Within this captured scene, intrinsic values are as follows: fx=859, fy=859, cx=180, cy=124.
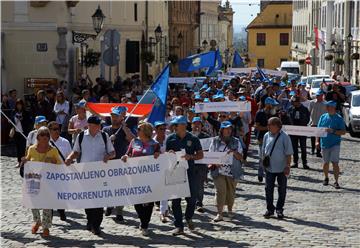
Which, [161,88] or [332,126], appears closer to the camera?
[161,88]

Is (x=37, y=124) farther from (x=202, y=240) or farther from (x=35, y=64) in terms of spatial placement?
(x=35, y=64)

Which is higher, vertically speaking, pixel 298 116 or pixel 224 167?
pixel 298 116

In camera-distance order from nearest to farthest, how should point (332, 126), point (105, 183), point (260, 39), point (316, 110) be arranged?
point (105, 183) < point (332, 126) < point (316, 110) < point (260, 39)

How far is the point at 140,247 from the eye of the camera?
11430 millimetres

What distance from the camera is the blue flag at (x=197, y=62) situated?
28.9m

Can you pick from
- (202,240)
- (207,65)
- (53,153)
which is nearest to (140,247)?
(202,240)

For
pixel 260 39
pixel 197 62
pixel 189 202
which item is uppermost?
pixel 260 39

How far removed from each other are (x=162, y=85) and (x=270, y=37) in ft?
301

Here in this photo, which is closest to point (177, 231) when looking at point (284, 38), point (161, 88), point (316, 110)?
point (161, 88)

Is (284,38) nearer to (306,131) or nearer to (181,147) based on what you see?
(306,131)

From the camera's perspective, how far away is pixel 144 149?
12141 millimetres

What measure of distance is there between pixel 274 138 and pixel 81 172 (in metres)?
3.16

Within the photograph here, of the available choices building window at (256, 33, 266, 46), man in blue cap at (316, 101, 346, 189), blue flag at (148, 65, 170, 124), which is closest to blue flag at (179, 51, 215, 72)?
man in blue cap at (316, 101, 346, 189)

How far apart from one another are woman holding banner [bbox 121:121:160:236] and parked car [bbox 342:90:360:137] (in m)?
15.3
